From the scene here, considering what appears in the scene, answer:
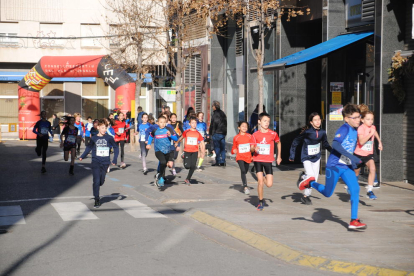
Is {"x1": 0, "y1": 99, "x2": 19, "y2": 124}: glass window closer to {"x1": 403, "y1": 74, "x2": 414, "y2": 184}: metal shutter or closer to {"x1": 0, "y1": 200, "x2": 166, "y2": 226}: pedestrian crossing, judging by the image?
{"x1": 0, "y1": 200, "x2": 166, "y2": 226}: pedestrian crossing

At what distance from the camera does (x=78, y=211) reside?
11.5 metres

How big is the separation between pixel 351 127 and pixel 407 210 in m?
2.29

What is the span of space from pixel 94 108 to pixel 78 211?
116 feet

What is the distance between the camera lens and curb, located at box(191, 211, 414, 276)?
21.7ft

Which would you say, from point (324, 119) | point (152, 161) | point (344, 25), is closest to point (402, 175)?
point (324, 119)

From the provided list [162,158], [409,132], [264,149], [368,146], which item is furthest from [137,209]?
[409,132]

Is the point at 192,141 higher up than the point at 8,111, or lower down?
lower down

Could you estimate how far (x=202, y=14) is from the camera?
18297 mm

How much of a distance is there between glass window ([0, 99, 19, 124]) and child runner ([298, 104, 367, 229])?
3842cm

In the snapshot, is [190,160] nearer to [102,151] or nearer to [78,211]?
[102,151]

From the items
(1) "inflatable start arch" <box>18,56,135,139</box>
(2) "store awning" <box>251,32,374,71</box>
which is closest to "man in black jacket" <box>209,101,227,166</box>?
(2) "store awning" <box>251,32,374,71</box>

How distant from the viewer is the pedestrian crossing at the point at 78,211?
10.7m

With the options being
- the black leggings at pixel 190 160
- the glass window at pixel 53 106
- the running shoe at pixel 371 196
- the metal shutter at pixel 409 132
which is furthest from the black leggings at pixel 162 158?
the glass window at pixel 53 106

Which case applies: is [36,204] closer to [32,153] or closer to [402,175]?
[402,175]
